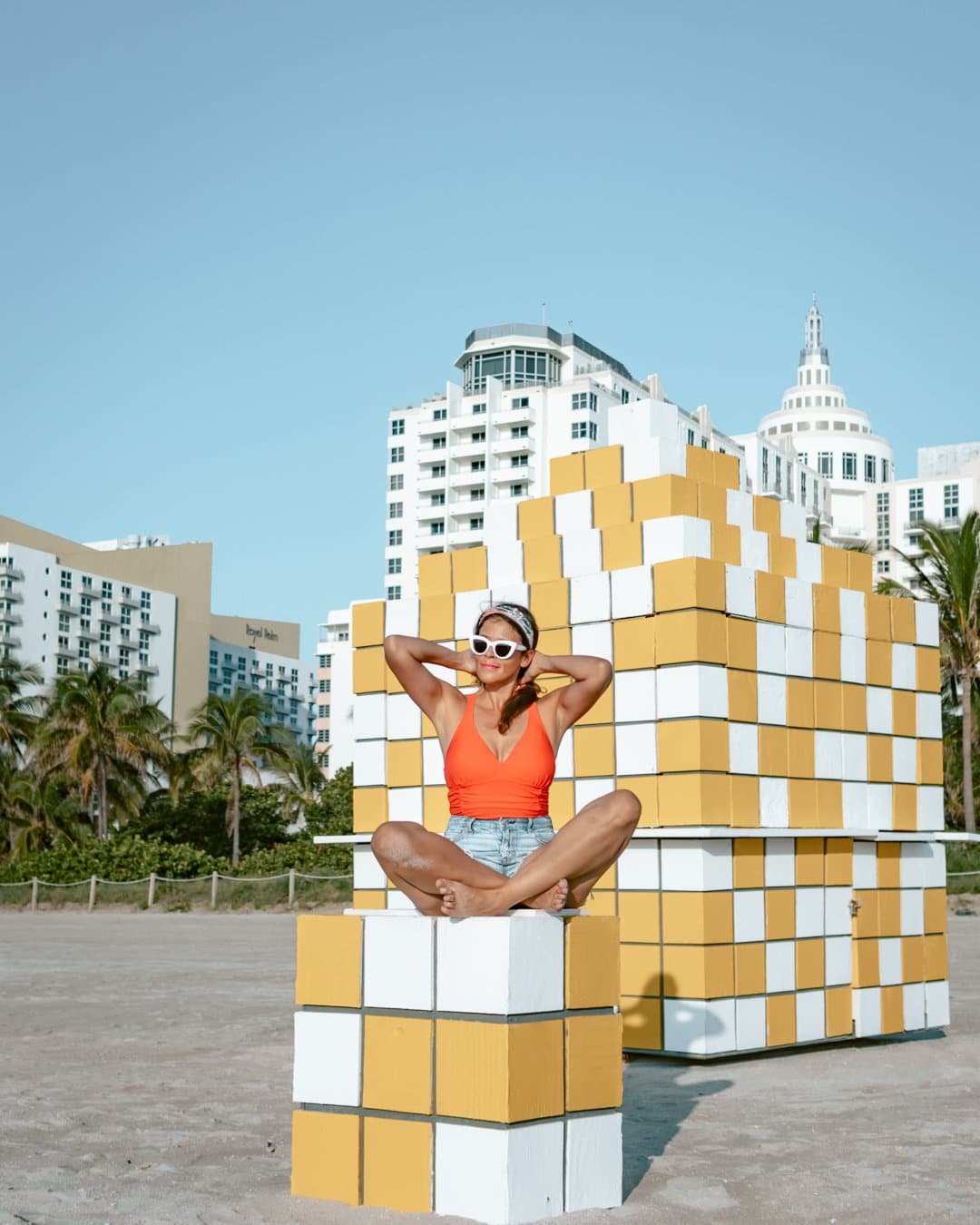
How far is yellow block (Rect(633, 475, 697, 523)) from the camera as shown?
34.5 ft

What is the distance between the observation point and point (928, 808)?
464 inches

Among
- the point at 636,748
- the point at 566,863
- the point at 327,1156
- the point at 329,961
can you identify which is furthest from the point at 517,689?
the point at 636,748

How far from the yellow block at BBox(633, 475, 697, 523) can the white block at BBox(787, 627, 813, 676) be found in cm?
111

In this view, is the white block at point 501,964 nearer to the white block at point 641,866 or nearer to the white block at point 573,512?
the white block at point 641,866

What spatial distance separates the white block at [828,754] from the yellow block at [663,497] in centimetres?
Result: 188

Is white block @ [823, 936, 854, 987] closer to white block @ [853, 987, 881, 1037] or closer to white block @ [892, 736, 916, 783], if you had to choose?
white block @ [853, 987, 881, 1037]

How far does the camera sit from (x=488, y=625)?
20.4ft

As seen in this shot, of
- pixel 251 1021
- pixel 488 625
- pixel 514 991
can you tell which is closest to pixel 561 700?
pixel 488 625

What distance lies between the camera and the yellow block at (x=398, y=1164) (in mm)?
5578

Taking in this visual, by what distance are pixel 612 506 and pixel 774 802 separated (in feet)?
7.94

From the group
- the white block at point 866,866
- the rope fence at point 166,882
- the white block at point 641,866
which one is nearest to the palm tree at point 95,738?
the rope fence at point 166,882

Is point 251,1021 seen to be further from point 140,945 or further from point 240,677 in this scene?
point 240,677

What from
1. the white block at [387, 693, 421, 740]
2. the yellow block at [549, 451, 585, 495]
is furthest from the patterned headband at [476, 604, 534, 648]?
the yellow block at [549, 451, 585, 495]

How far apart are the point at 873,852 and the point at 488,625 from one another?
6.15 meters
